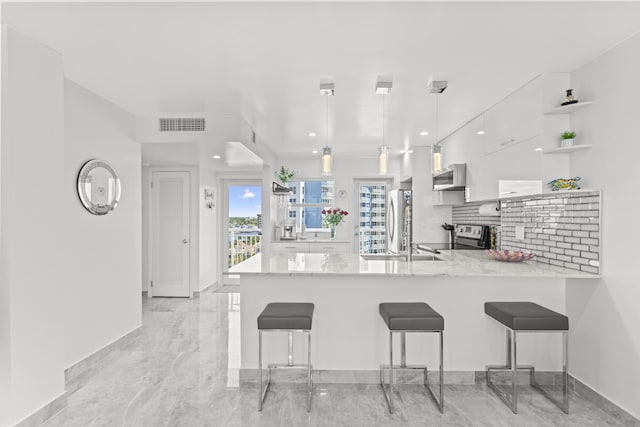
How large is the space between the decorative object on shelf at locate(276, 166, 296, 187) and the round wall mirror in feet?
9.90

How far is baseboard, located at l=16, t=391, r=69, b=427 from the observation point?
6.94 feet

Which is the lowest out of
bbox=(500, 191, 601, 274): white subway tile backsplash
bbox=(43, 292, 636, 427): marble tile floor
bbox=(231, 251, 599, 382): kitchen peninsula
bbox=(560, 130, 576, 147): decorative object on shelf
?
bbox=(43, 292, 636, 427): marble tile floor

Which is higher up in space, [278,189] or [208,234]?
[278,189]

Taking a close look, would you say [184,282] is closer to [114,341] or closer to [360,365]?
[114,341]

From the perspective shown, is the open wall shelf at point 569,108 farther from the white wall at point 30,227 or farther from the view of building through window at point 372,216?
the view of building through window at point 372,216

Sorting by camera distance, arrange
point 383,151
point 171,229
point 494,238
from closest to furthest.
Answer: point 383,151
point 494,238
point 171,229

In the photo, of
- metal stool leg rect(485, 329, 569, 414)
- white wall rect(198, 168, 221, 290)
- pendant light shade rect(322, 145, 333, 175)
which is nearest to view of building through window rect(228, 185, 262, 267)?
white wall rect(198, 168, 221, 290)

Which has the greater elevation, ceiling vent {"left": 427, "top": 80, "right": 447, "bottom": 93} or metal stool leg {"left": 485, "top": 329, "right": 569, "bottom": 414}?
ceiling vent {"left": 427, "top": 80, "right": 447, "bottom": 93}

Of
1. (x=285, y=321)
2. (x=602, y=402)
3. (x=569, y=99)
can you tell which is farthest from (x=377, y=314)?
(x=569, y=99)

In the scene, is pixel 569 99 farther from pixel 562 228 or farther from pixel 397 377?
pixel 397 377

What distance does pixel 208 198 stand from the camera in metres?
5.80

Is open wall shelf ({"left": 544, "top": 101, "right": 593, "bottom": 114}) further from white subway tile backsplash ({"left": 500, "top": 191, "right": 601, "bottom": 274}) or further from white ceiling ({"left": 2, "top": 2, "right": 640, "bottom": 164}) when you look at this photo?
white subway tile backsplash ({"left": 500, "top": 191, "right": 601, "bottom": 274})

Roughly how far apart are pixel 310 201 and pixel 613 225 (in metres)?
4.75

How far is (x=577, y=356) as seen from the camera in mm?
2574
